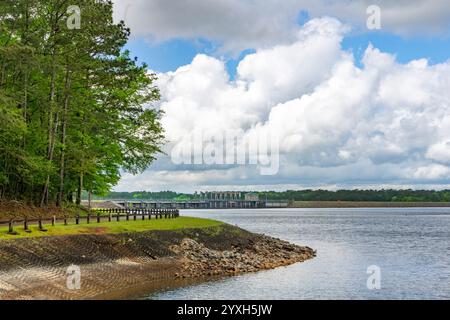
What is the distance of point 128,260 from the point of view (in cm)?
3800

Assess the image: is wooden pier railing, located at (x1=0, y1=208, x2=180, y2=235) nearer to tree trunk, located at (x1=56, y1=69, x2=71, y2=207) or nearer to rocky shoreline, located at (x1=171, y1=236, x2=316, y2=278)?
tree trunk, located at (x1=56, y1=69, x2=71, y2=207)

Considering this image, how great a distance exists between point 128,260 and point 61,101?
22871mm

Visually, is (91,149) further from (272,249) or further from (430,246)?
(430,246)

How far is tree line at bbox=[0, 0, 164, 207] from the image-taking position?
47156 millimetres

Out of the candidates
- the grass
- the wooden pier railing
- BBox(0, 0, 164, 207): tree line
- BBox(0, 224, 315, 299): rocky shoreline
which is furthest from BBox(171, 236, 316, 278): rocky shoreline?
BBox(0, 0, 164, 207): tree line

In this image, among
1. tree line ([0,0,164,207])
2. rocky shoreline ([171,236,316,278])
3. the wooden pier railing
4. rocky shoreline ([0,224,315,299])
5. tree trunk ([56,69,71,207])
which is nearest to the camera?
rocky shoreline ([0,224,315,299])

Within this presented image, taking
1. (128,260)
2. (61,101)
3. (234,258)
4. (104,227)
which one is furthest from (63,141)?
(234,258)

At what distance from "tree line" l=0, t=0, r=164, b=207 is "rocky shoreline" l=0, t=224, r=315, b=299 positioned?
10750 mm

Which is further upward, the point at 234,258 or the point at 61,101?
the point at 61,101

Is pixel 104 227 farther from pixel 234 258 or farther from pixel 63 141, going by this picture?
pixel 63 141

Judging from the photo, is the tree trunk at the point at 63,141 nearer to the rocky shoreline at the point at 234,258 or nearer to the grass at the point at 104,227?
the grass at the point at 104,227

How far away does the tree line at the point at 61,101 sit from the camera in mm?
47156

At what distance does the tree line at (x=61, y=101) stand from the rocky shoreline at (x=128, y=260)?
35.3 feet
